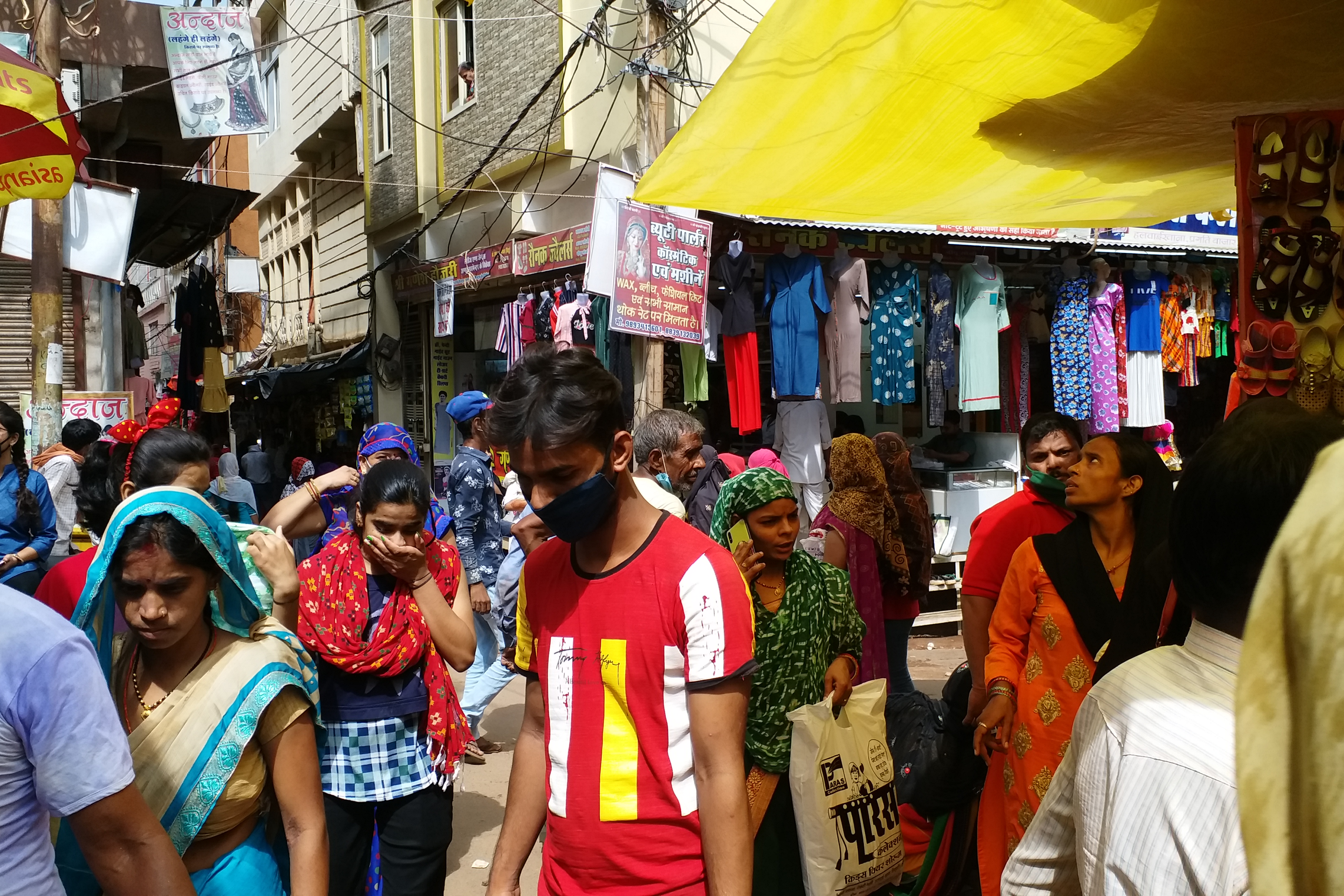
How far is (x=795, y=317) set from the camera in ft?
25.4

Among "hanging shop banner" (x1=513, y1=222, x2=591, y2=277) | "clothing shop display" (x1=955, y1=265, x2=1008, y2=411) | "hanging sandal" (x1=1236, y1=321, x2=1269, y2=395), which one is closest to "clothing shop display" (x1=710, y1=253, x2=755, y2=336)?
"hanging shop banner" (x1=513, y1=222, x2=591, y2=277)

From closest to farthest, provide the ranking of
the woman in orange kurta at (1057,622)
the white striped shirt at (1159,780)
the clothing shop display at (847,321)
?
1. the white striped shirt at (1159,780)
2. the woman in orange kurta at (1057,622)
3. the clothing shop display at (847,321)

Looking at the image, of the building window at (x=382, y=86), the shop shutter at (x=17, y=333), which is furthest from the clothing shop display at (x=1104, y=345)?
the building window at (x=382, y=86)

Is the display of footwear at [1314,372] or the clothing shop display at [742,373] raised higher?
the clothing shop display at [742,373]

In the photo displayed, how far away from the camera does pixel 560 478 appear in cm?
193

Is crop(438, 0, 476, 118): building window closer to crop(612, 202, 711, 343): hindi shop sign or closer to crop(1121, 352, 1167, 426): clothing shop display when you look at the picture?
crop(612, 202, 711, 343): hindi shop sign

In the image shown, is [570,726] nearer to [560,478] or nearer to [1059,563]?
[560,478]

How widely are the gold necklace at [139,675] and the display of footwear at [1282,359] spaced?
2.44 m

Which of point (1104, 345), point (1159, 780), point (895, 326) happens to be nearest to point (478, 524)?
point (895, 326)

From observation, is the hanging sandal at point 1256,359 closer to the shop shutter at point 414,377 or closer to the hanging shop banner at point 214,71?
the hanging shop banner at point 214,71

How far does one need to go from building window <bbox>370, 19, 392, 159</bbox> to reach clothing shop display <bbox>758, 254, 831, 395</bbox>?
891cm

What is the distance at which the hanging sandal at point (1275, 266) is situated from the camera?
7.05ft

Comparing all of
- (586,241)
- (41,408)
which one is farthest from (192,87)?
(586,241)

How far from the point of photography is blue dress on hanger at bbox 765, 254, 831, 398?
7.73m
